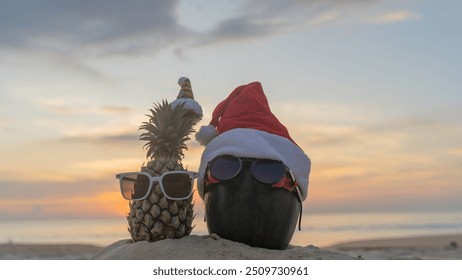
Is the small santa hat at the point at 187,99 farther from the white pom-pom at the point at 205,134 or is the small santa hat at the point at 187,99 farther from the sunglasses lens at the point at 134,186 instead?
the sunglasses lens at the point at 134,186

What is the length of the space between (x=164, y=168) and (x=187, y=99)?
1.08m

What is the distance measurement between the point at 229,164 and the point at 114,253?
1.78m

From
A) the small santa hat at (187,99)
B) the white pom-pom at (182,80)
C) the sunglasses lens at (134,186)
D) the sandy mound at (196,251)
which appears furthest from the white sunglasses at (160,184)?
the white pom-pom at (182,80)

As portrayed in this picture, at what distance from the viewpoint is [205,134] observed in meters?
7.42

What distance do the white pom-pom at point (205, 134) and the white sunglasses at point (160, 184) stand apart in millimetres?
540

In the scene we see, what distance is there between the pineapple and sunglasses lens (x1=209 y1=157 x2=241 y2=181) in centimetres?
49

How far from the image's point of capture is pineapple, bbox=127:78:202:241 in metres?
6.89

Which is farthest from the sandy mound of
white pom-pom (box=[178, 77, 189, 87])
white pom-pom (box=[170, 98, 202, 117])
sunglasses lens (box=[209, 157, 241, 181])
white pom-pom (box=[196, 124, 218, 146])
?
white pom-pom (box=[178, 77, 189, 87])

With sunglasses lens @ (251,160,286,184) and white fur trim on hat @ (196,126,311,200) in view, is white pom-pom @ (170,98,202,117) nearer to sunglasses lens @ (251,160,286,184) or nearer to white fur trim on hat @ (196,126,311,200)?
white fur trim on hat @ (196,126,311,200)

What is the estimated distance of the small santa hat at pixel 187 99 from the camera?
7.50 m

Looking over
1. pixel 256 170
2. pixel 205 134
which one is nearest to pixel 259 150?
pixel 256 170

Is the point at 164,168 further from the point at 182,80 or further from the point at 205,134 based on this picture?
the point at 182,80
